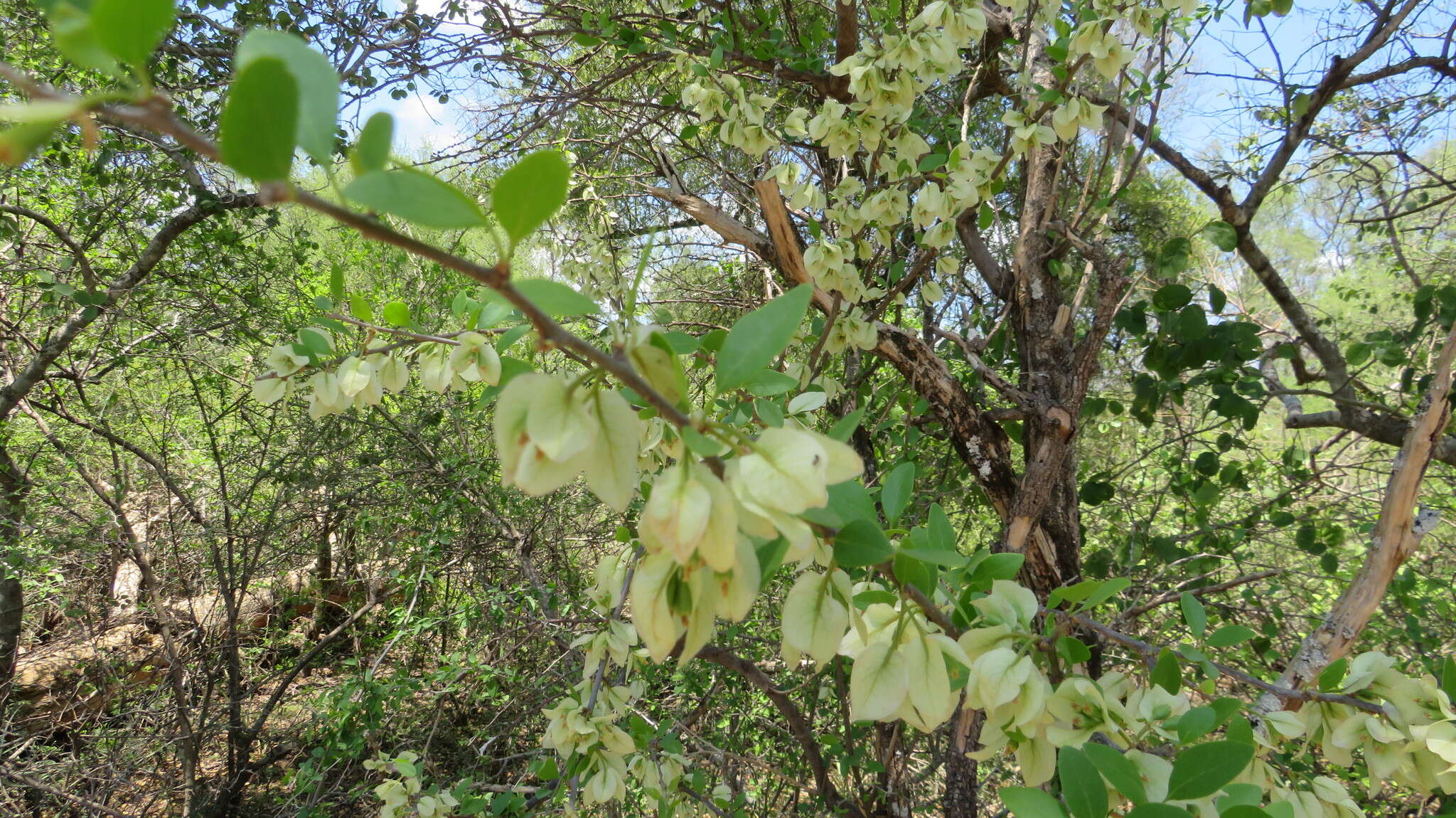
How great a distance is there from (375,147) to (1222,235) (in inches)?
77.5

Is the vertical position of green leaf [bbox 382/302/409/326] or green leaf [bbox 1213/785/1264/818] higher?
green leaf [bbox 382/302/409/326]

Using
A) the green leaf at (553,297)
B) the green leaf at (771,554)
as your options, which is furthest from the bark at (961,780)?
the green leaf at (553,297)

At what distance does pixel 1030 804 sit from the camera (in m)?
0.52

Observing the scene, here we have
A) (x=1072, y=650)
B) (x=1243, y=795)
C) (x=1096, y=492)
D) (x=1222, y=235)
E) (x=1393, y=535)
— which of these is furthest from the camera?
(x=1096, y=492)

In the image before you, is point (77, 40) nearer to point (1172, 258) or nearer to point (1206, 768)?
point (1206, 768)

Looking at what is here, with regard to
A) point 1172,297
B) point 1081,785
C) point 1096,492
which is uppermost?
point 1172,297

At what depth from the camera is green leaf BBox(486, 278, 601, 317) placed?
1.10 ft

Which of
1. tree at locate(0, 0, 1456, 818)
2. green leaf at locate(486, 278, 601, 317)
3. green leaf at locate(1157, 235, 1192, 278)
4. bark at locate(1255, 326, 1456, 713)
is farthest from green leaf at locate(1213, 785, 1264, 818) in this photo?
green leaf at locate(1157, 235, 1192, 278)

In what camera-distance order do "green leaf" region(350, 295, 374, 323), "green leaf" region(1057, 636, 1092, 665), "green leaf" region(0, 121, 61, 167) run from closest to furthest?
"green leaf" region(0, 121, 61, 167) < "green leaf" region(1057, 636, 1092, 665) < "green leaf" region(350, 295, 374, 323)

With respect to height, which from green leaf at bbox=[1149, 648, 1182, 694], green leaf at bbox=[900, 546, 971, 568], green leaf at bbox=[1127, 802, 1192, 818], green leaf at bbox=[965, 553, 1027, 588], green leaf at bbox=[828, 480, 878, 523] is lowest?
green leaf at bbox=[1127, 802, 1192, 818]

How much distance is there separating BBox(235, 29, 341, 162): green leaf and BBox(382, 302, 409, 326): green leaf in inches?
21.4

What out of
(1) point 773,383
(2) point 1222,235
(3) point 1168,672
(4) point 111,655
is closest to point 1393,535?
(2) point 1222,235

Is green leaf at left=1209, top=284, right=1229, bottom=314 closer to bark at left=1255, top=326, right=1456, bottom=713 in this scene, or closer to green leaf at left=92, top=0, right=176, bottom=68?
bark at left=1255, top=326, right=1456, bottom=713

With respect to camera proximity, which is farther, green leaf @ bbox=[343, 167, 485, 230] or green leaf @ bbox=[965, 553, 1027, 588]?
green leaf @ bbox=[965, 553, 1027, 588]
